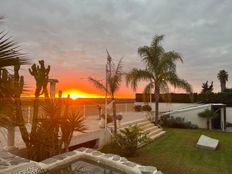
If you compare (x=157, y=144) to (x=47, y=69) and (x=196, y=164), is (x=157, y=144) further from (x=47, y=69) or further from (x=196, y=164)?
(x=47, y=69)

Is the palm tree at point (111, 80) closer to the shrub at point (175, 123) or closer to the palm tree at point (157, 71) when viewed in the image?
the palm tree at point (157, 71)

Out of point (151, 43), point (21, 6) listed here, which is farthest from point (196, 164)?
point (151, 43)

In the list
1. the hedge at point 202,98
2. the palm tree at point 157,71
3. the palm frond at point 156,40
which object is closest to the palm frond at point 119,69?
the palm tree at point 157,71

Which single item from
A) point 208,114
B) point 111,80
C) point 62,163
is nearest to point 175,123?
point 208,114

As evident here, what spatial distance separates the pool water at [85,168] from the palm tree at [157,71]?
35.9ft

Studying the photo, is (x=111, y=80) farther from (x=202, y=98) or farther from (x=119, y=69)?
(x=202, y=98)

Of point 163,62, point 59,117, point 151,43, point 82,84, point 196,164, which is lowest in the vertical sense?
point 196,164

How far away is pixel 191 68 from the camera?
2577 centimetres

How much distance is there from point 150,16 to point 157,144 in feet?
22.8

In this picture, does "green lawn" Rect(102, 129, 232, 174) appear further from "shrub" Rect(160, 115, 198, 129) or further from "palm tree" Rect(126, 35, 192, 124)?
"shrub" Rect(160, 115, 198, 129)

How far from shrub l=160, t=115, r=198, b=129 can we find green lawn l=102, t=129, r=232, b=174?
496 cm

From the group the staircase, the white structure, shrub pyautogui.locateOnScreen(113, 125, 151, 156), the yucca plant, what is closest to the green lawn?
shrub pyautogui.locateOnScreen(113, 125, 151, 156)

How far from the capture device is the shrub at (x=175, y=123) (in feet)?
70.1

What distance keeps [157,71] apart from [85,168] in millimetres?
12158
